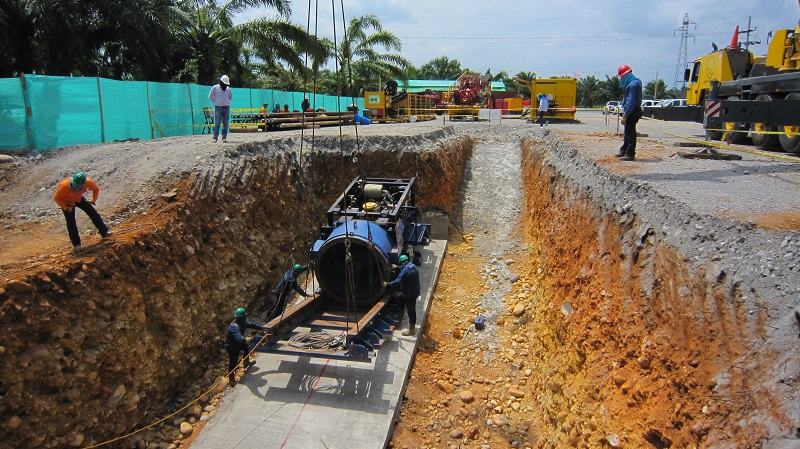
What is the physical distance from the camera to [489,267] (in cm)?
1256

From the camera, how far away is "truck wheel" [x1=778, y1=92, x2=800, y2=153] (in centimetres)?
963

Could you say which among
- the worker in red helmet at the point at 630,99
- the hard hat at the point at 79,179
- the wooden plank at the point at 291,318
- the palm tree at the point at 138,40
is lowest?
the wooden plank at the point at 291,318

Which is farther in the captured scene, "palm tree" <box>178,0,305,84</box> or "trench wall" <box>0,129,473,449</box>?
"palm tree" <box>178,0,305,84</box>

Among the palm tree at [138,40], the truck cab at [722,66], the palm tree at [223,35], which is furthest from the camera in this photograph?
the palm tree at [223,35]

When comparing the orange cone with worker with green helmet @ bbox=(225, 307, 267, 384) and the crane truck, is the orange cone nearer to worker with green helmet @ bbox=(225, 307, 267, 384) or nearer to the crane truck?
the crane truck

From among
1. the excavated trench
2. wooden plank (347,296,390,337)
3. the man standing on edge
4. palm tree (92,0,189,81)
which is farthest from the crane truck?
palm tree (92,0,189,81)

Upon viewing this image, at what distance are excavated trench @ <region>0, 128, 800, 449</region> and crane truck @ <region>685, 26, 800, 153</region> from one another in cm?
319

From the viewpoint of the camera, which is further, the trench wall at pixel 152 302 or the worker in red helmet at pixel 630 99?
the worker in red helmet at pixel 630 99

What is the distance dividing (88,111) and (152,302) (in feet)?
27.4

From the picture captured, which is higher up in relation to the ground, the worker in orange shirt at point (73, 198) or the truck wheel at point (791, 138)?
the truck wheel at point (791, 138)

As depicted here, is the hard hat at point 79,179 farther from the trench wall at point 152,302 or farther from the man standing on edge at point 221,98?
the man standing on edge at point 221,98

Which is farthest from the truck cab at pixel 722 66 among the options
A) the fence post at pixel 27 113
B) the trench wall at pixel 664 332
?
the fence post at pixel 27 113

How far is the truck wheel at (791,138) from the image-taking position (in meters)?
9.63

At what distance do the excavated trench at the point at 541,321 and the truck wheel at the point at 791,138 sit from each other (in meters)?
4.12
